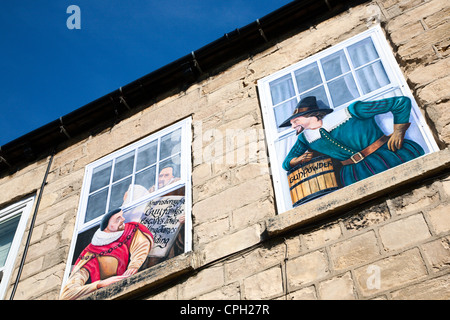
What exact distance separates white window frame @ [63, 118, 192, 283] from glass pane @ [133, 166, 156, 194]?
15 centimetres

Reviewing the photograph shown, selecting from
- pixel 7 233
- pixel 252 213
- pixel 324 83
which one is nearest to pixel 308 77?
pixel 324 83

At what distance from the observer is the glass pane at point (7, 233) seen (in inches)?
Result: 247

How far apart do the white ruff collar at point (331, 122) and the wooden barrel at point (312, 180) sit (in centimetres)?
31

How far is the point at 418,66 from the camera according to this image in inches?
196

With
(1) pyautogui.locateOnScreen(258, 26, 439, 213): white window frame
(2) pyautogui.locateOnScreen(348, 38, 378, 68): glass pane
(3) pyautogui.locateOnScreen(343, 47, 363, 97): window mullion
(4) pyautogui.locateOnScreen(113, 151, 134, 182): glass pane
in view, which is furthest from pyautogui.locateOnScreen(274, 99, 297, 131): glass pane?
(4) pyautogui.locateOnScreen(113, 151, 134, 182): glass pane

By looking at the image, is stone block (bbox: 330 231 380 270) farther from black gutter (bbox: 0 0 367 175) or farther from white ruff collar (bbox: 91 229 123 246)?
black gutter (bbox: 0 0 367 175)

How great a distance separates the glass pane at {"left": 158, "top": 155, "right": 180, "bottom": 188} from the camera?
223 inches

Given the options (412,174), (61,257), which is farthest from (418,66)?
(61,257)

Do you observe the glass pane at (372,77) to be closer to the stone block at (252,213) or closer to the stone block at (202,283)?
the stone block at (252,213)

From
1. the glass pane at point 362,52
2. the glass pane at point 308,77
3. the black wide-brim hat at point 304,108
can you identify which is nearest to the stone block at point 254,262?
the black wide-brim hat at point 304,108

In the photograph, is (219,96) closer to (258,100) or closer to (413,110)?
(258,100)

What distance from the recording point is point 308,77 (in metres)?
5.72

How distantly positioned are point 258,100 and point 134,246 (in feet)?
6.84

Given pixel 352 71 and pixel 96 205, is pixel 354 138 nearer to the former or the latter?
pixel 352 71
